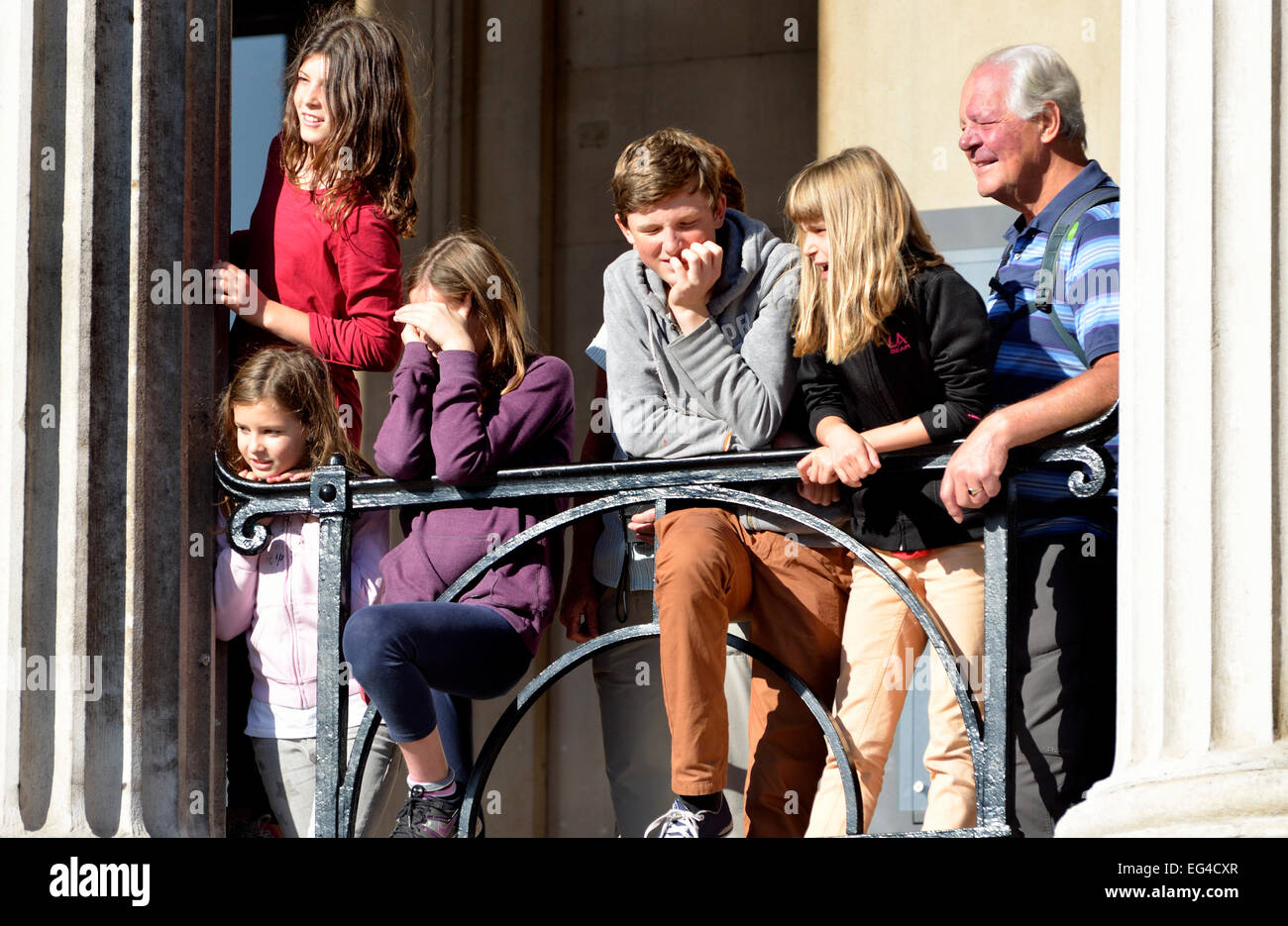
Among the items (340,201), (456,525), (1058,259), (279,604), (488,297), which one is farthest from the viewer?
(340,201)

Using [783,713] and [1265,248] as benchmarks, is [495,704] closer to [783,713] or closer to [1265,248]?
[783,713]

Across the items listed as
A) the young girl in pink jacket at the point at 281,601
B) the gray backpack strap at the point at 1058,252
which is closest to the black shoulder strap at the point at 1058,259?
the gray backpack strap at the point at 1058,252

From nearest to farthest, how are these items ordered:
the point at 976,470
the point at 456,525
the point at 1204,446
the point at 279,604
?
the point at 1204,446 < the point at 976,470 < the point at 456,525 < the point at 279,604

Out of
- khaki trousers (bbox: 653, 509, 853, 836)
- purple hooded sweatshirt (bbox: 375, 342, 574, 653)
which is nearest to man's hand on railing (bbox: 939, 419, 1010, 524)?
khaki trousers (bbox: 653, 509, 853, 836)

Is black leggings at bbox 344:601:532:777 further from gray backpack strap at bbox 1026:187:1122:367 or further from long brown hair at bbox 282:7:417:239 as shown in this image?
gray backpack strap at bbox 1026:187:1122:367

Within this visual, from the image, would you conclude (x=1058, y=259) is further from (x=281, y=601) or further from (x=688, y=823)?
(x=281, y=601)

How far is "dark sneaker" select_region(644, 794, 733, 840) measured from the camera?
418 centimetres

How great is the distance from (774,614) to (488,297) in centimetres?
109

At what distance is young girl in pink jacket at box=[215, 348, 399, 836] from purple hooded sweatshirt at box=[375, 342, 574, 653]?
325mm

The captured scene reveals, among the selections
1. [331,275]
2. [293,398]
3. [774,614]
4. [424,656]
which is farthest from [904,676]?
[331,275]

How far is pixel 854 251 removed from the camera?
444 cm
